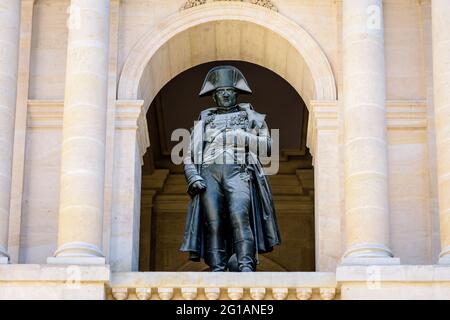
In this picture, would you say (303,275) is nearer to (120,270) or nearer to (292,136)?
(120,270)

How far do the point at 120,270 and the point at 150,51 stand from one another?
11.4 feet

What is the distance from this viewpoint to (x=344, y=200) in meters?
24.6

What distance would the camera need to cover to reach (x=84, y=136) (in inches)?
948

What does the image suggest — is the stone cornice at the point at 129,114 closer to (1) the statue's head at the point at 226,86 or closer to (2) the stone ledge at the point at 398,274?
(1) the statue's head at the point at 226,86

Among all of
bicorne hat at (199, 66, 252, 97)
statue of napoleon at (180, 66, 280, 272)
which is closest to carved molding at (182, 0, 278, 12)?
bicorne hat at (199, 66, 252, 97)

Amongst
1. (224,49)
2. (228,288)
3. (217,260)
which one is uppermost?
(224,49)

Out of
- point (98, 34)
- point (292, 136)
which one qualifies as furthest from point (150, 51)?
point (292, 136)

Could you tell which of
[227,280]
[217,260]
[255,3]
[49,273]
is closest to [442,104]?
[255,3]

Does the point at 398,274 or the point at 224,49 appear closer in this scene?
the point at 398,274

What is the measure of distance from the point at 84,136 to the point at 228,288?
2.96 metres

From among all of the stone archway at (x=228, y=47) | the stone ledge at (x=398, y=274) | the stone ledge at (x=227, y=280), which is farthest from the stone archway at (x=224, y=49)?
the stone ledge at (x=398, y=274)

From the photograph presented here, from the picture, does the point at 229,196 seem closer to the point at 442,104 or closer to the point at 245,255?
the point at 245,255
